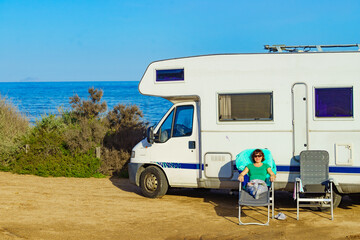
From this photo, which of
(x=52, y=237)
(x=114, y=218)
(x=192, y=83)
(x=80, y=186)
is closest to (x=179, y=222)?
(x=114, y=218)

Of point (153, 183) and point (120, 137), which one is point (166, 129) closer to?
point (153, 183)

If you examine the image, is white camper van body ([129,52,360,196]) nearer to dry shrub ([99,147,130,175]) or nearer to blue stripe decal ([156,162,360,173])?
blue stripe decal ([156,162,360,173])

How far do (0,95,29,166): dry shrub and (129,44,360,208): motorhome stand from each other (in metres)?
6.18

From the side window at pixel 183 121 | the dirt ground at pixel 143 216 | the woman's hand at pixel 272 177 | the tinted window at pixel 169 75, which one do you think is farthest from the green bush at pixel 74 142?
the woman's hand at pixel 272 177

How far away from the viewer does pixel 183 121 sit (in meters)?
10.9

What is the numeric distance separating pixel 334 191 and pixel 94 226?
4.54m

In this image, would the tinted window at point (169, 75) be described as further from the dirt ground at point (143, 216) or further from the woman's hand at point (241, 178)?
the dirt ground at point (143, 216)

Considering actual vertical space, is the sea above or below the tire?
above

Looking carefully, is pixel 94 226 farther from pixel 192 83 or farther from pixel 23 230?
pixel 192 83

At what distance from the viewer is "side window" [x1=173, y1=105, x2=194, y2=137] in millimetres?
10711

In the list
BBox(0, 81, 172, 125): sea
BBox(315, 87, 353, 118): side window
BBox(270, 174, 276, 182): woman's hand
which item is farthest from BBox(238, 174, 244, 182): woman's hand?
BBox(0, 81, 172, 125): sea

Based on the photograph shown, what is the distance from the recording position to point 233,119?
10188 millimetres

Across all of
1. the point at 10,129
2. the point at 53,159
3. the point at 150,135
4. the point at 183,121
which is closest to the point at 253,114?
the point at 183,121

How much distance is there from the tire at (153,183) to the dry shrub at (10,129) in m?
5.95
